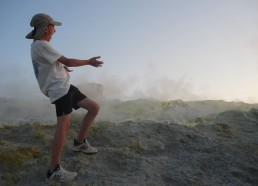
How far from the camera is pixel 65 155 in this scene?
596 centimetres

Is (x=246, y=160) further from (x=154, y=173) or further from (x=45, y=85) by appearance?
(x=45, y=85)

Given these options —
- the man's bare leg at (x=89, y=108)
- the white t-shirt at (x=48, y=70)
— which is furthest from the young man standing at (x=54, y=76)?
the man's bare leg at (x=89, y=108)

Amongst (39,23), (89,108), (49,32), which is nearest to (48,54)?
(49,32)

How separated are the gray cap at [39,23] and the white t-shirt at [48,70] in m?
0.18

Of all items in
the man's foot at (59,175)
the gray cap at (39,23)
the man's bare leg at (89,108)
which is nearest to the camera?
the man's foot at (59,175)

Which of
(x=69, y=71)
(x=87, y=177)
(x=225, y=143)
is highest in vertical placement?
(x=69, y=71)

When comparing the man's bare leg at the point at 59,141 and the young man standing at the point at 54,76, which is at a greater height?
the young man standing at the point at 54,76

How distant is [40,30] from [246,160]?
418cm

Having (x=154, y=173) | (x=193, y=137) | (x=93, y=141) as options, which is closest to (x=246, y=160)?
(x=193, y=137)

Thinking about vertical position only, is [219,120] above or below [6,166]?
above

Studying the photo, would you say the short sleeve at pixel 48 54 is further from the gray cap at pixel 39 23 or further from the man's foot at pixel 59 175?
the man's foot at pixel 59 175

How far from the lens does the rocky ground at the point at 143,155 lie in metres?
5.35

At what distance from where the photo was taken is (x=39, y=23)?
531cm

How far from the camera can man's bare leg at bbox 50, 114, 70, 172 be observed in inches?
198
